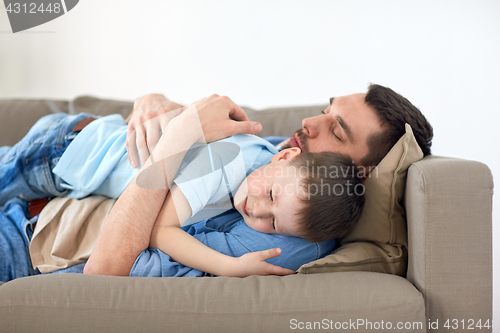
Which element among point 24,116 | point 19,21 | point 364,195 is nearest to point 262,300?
point 364,195

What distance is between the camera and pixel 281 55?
6.97ft

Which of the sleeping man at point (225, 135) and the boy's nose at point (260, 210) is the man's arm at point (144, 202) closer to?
the sleeping man at point (225, 135)

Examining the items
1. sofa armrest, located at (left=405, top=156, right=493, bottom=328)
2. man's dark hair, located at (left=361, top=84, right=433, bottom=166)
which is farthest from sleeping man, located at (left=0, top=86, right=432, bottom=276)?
sofa armrest, located at (left=405, top=156, right=493, bottom=328)

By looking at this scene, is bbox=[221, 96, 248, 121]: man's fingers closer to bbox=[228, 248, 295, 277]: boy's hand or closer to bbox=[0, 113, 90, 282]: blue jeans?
bbox=[228, 248, 295, 277]: boy's hand

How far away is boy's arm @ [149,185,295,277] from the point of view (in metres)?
0.90

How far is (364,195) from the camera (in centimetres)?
103

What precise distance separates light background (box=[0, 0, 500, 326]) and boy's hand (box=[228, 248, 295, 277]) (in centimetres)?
132

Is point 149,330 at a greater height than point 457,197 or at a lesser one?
lesser

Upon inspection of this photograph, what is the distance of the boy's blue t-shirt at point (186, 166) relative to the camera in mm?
960

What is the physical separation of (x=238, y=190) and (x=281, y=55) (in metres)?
1.34

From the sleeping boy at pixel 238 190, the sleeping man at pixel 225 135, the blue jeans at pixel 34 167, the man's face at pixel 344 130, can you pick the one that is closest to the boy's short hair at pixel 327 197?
the sleeping boy at pixel 238 190

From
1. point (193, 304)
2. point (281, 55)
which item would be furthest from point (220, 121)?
point (281, 55)

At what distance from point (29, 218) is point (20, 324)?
0.61m

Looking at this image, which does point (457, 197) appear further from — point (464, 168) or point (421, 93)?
point (421, 93)
